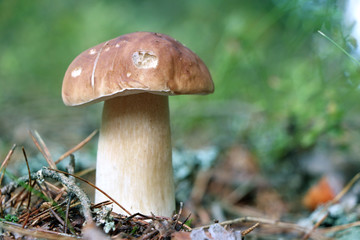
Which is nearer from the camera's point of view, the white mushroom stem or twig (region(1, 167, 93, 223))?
twig (region(1, 167, 93, 223))

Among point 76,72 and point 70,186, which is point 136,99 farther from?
point 70,186

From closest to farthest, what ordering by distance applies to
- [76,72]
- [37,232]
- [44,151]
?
[37,232] → [76,72] → [44,151]

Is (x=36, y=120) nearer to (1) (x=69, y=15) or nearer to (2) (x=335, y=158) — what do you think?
(1) (x=69, y=15)

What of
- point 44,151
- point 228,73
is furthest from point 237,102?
point 44,151

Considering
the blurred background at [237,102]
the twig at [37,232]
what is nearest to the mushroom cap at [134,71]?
the twig at [37,232]

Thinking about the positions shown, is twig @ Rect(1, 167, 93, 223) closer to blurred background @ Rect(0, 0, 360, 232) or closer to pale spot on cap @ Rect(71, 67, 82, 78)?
pale spot on cap @ Rect(71, 67, 82, 78)

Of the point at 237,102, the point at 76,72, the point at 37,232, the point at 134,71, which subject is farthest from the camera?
the point at 237,102

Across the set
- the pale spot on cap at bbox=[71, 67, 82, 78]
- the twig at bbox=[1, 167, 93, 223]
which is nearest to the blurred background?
the twig at bbox=[1, 167, 93, 223]

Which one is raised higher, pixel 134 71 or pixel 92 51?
pixel 92 51
